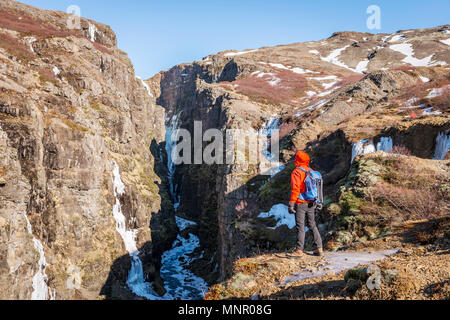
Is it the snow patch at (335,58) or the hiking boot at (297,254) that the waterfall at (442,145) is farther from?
the snow patch at (335,58)

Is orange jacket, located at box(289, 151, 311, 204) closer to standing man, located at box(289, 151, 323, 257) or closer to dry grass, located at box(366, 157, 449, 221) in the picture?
standing man, located at box(289, 151, 323, 257)

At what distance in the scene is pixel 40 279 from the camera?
30406mm

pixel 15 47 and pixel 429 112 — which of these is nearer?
pixel 429 112

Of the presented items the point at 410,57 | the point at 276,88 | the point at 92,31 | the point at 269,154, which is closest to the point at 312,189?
the point at 269,154

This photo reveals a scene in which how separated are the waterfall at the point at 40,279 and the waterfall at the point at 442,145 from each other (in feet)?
117

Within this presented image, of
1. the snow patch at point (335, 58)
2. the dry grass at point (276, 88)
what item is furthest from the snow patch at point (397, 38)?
the dry grass at point (276, 88)

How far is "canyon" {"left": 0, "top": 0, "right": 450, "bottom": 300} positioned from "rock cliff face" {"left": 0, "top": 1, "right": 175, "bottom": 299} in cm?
16

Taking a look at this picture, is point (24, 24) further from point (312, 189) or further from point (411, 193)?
point (411, 193)

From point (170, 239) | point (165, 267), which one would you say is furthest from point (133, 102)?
point (165, 267)

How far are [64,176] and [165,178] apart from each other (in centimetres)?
4446

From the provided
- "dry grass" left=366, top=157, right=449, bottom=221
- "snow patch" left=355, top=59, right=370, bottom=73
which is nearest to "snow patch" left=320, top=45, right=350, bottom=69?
"snow patch" left=355, top=59, right=370, bottom=73

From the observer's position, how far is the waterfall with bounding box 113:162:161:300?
140 feet

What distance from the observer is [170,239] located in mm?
61125

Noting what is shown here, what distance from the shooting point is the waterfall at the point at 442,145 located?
55.6 feet
